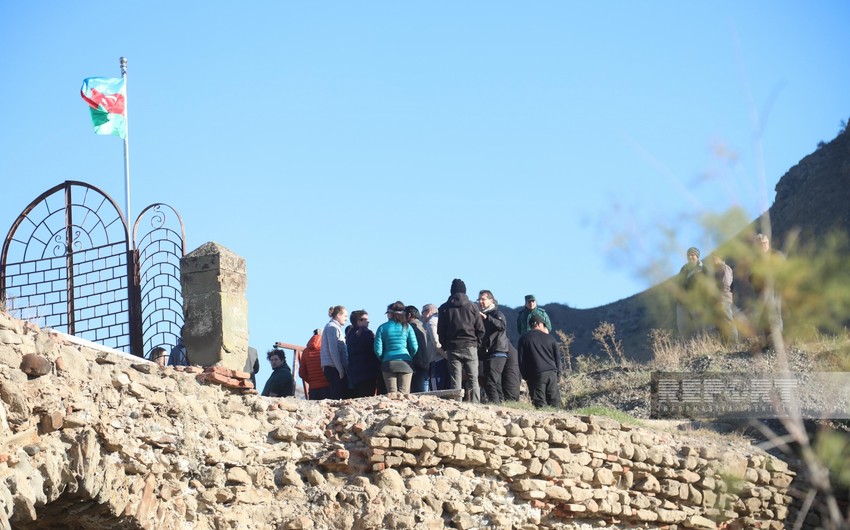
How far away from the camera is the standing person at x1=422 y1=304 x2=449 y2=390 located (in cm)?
1338

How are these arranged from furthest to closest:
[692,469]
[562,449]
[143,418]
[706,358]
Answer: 1. [706,358]
2. [692,469]
3. [562,449]
4. [143,418]

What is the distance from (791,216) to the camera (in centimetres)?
3055

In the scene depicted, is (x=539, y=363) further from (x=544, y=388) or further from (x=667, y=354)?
(x=667, y=354)

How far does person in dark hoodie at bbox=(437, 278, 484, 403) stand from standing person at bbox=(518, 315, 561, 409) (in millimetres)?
853

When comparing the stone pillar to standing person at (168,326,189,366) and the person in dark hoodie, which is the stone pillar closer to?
standing person at (168,326,189,366)

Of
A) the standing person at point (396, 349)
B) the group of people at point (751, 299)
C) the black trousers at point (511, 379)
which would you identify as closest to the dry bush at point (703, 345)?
the black trousers at point (511, 379)

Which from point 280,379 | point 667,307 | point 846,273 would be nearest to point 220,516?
point 280,379

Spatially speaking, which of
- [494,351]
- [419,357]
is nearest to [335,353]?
[419,357]

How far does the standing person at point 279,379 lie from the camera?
13.2m

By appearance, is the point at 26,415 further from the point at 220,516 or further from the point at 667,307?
the point at 667,307

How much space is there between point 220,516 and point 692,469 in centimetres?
518

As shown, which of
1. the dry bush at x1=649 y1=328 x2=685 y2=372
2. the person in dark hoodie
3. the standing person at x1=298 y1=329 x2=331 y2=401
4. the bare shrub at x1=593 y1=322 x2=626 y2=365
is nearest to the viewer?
the person in dark hoodie

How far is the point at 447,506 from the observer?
11.1 metres

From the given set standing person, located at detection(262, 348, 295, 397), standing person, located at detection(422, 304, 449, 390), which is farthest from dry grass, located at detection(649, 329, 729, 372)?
standing person, located at detection(262, 348, 295, 397)
